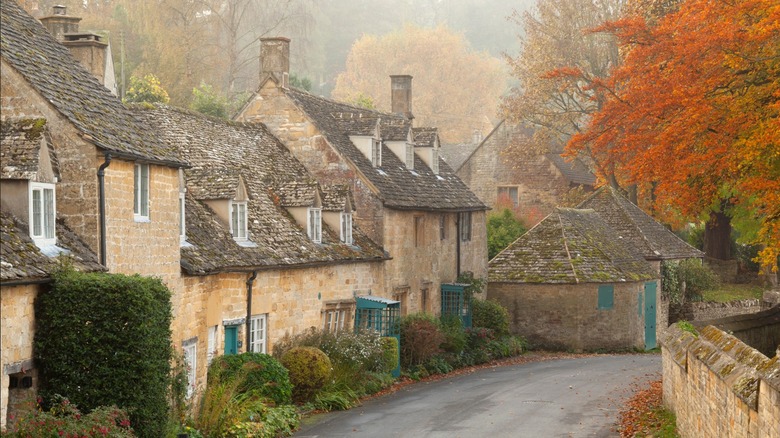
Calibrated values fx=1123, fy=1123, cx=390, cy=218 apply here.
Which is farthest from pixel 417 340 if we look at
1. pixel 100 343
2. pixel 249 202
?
pixel 100 343

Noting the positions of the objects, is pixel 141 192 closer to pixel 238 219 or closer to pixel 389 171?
pixel 238 219

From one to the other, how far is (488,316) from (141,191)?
69.1ft

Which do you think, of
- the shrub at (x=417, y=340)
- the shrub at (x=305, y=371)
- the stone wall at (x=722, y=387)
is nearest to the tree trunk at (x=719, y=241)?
the shrub at (x=417, y=340)

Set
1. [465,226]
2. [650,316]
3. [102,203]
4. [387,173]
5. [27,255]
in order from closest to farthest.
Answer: [27,255] → [102,203] → [387,173] → [465,226] → [650,316]

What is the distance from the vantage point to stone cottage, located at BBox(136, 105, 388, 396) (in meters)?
23.7

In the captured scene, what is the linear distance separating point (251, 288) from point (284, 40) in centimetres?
1193

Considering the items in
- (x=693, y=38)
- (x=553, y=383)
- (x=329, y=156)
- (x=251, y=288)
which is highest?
(x=693, y=38)

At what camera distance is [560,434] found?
72.2ft

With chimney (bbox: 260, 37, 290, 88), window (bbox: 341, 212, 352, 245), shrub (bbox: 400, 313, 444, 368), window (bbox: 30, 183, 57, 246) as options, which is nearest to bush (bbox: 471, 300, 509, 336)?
shrub (bbox: 400, 313, 444, 368)

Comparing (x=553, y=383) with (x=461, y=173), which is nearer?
(x=553, y=383)

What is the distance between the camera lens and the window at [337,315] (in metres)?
30.0

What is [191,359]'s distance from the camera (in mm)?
22422

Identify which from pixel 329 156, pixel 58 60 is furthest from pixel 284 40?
pixel 58 60

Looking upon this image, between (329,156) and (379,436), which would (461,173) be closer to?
(329,156)
